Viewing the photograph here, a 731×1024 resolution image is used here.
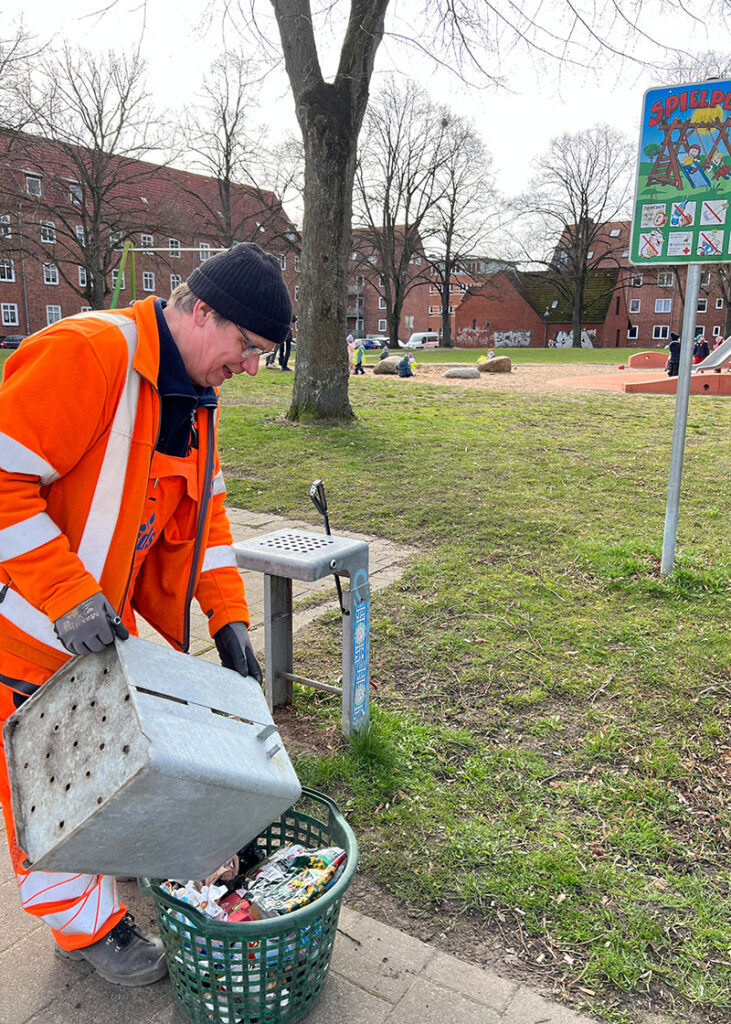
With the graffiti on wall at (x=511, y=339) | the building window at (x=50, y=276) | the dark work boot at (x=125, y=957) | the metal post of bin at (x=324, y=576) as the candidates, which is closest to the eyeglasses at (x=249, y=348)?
the metal post of bin at (x=324, y=576)

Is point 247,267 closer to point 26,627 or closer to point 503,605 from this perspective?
point 26,627

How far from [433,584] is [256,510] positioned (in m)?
2.55

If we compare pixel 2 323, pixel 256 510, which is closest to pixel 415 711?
pixel 256 510

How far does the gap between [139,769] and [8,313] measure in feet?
176

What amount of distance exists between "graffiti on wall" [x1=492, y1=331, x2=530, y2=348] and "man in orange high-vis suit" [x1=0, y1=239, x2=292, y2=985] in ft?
218

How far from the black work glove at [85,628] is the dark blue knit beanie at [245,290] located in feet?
2.66

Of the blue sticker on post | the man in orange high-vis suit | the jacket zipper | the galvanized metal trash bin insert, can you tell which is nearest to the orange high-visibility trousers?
the man in orange high-vis suit

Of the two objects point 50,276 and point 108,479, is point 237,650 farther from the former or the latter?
point 50,276

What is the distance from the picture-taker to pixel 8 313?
48469 mm

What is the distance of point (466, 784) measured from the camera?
306 cm

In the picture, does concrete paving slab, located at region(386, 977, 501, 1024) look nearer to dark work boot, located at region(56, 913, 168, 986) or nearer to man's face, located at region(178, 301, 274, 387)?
dark work boot, located at region(56, 913, 168, 986)

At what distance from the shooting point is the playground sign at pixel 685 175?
4.68 meters

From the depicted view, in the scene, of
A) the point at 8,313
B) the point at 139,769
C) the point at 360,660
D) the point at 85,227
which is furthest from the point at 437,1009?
the point at 8,313

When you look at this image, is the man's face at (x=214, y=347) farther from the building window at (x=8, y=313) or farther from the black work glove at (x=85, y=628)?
the building window at (x=8, y=313)
